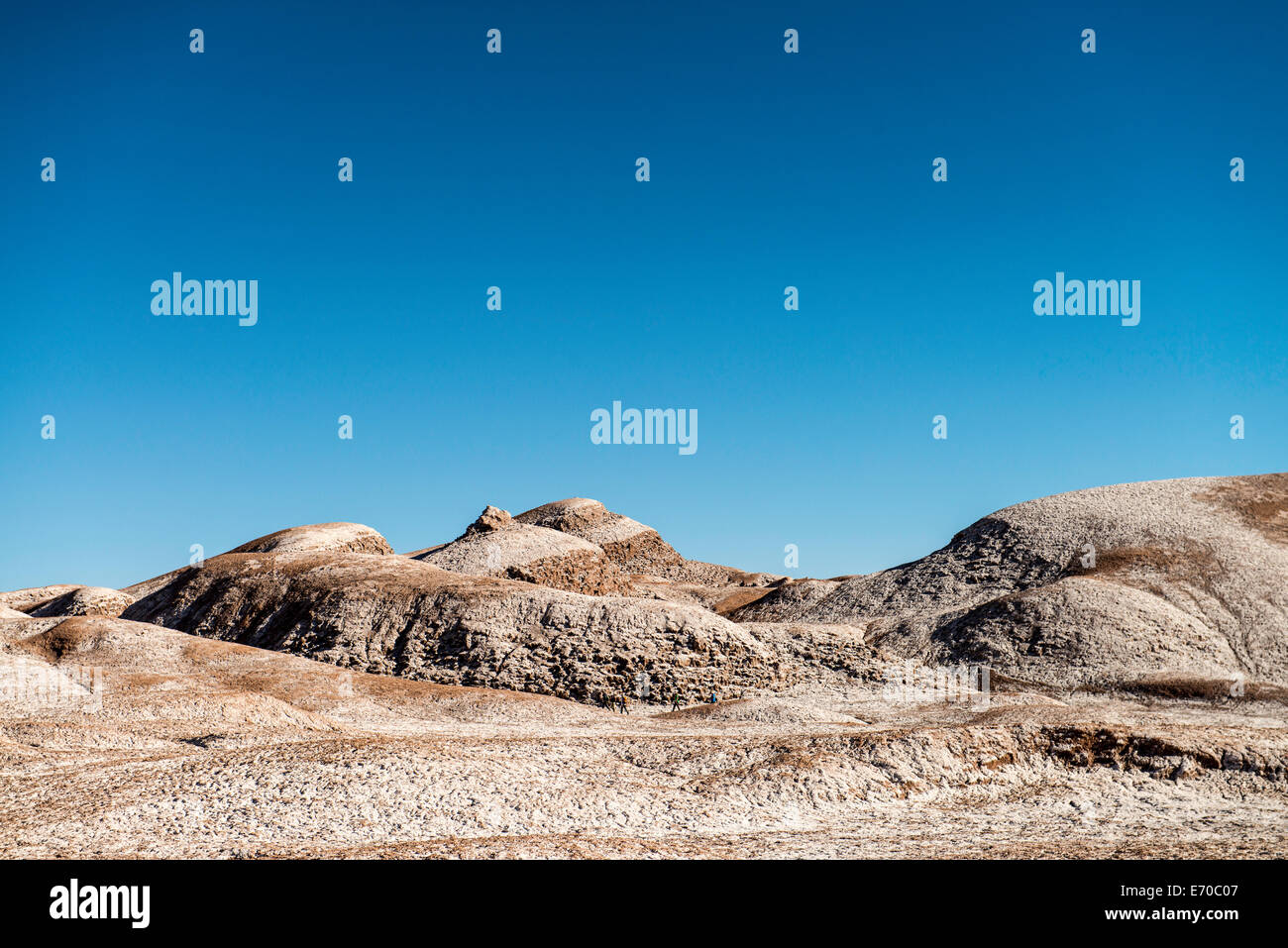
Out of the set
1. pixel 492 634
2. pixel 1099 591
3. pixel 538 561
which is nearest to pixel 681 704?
pixel 492 634

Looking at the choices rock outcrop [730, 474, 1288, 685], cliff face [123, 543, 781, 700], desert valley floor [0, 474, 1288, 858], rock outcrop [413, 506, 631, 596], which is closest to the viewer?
desert valley floor [0, 474, 1288, 858]

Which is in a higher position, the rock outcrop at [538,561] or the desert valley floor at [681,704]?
the rock outcrop at [538,561]

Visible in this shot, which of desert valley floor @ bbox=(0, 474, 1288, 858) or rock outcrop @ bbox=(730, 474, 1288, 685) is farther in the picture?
rock outcrop @ bbox=(730, 474, 1288, 685)

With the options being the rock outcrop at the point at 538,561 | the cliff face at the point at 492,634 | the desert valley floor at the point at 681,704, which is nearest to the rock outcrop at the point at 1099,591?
the desert valley floor at the point at 681,704

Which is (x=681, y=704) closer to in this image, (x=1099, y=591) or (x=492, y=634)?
(x=492, y=634)

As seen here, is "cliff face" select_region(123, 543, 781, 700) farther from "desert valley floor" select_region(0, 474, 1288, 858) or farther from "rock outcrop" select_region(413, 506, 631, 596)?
"rock outcrop" select_region(413, 506, 631, 596)

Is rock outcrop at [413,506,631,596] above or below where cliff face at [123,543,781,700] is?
above

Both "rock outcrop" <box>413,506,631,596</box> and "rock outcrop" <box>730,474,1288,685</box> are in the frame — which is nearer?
"rock outcrop" <box>730,474,1288,685</box>

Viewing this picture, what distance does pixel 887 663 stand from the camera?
1806 inches

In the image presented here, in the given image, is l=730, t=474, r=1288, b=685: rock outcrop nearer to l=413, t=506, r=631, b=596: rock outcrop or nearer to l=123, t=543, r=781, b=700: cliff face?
l=413, t=506, r=631, b=596: rock outcrop

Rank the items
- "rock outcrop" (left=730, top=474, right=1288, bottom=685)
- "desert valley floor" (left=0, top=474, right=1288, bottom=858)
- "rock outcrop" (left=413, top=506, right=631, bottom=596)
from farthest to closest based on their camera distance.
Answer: "rock outcrop" (left=413, top=506, right=631, bottom=596) < "rock outcrop" (left=730, top=474, right=1288, bottom=685) < "desert valley floor" (left=0, top=474, right=1288, bottom=858)

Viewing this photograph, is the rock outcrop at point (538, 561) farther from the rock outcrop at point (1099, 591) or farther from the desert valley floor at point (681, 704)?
the rock outcrop at point (1099, 591)

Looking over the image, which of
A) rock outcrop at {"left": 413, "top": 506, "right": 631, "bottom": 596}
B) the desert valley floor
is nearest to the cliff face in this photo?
the desert valley floor
